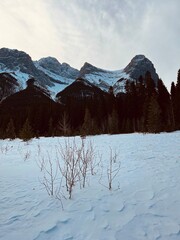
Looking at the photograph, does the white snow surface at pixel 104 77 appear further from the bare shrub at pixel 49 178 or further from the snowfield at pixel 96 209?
the snowfield at pixel 96 209

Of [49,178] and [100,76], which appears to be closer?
[49,178]

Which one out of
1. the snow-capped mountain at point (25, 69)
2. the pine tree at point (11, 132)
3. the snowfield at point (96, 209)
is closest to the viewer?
the snowfield at point (96, 209)

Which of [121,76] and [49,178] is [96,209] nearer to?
[49,178]

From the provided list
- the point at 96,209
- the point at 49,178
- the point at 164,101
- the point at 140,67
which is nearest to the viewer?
the point at 96,209

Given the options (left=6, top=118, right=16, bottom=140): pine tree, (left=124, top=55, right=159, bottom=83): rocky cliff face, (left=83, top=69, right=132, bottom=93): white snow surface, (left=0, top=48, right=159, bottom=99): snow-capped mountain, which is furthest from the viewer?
(left=124, top=55, right=159, bottom=83): rocky cliff face

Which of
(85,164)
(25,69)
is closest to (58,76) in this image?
(25,69)

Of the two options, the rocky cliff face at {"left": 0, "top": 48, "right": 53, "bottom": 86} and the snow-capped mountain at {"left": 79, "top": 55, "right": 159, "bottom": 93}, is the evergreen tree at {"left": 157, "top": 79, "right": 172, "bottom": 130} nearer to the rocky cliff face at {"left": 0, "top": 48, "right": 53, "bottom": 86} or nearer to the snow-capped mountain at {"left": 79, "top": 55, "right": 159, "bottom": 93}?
the snow-capped mountain at {"left": 79, "top": 55, "right": 159, "bottom": 93}

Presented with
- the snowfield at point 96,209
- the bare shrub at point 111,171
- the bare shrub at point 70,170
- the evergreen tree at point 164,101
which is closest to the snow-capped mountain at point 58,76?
the evergreen tree at point 164,101

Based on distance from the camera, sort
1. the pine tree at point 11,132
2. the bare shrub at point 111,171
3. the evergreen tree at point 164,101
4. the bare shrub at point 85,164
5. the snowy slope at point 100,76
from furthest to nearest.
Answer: the snowy slope at point 100,76, the evergreen tree at point 164,101, the pine tree at point 11,132, the bare shrub at point 85,164, the bare shrub at point 111,171

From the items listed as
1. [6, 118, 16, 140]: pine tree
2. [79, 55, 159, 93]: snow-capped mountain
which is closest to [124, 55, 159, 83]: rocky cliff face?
[79, 55, 159, 93]: snow-capped mountain

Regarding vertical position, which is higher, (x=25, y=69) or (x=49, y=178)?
(x=25, y=69)

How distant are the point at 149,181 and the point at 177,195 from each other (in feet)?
2.55

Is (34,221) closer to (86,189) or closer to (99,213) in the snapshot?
(99,213)

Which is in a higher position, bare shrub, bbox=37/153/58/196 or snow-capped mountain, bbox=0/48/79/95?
snow-capped mountain, bbox=0/48/79/95
